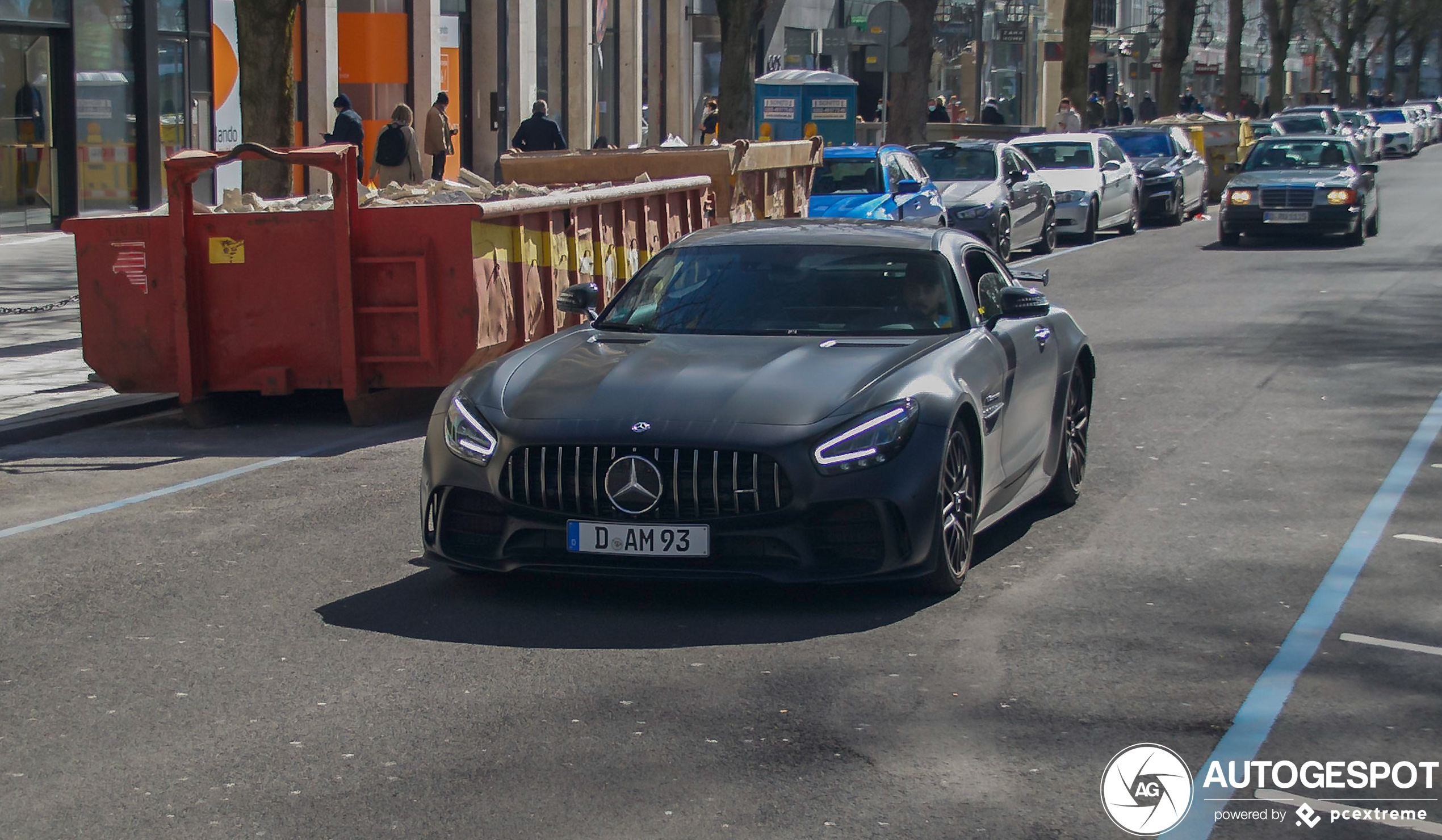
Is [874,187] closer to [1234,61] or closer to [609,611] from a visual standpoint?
[609,611]

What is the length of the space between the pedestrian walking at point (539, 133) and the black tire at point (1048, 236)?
6.72 meters

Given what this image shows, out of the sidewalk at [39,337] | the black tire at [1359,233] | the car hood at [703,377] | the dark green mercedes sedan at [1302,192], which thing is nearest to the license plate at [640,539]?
the car hood at [703,377]

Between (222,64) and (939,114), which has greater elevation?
(222,64)

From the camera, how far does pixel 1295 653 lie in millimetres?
6324

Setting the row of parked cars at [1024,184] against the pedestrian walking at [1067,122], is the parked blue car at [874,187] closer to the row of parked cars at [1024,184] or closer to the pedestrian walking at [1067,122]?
the row of parked cars at [1024,184]

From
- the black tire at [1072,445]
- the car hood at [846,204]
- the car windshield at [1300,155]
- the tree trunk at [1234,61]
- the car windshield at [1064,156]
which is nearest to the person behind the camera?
the black tire at [1072,445]

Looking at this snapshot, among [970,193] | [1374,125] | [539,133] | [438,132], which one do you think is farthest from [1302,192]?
[1374,125]

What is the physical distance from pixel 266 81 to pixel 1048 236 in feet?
43.2

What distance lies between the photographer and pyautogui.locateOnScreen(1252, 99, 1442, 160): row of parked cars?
178 ft

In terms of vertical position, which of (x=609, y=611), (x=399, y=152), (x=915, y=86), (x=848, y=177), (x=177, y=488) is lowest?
(x=177, y=488)

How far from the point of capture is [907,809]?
4777 mm

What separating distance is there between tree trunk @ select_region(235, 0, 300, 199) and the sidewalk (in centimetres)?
207

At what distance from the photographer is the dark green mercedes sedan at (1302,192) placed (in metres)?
26.2

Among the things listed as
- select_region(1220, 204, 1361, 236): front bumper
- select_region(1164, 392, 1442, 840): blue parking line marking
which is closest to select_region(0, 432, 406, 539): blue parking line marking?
select_region(1164, 392, 1442, 840): blue parking line marking
